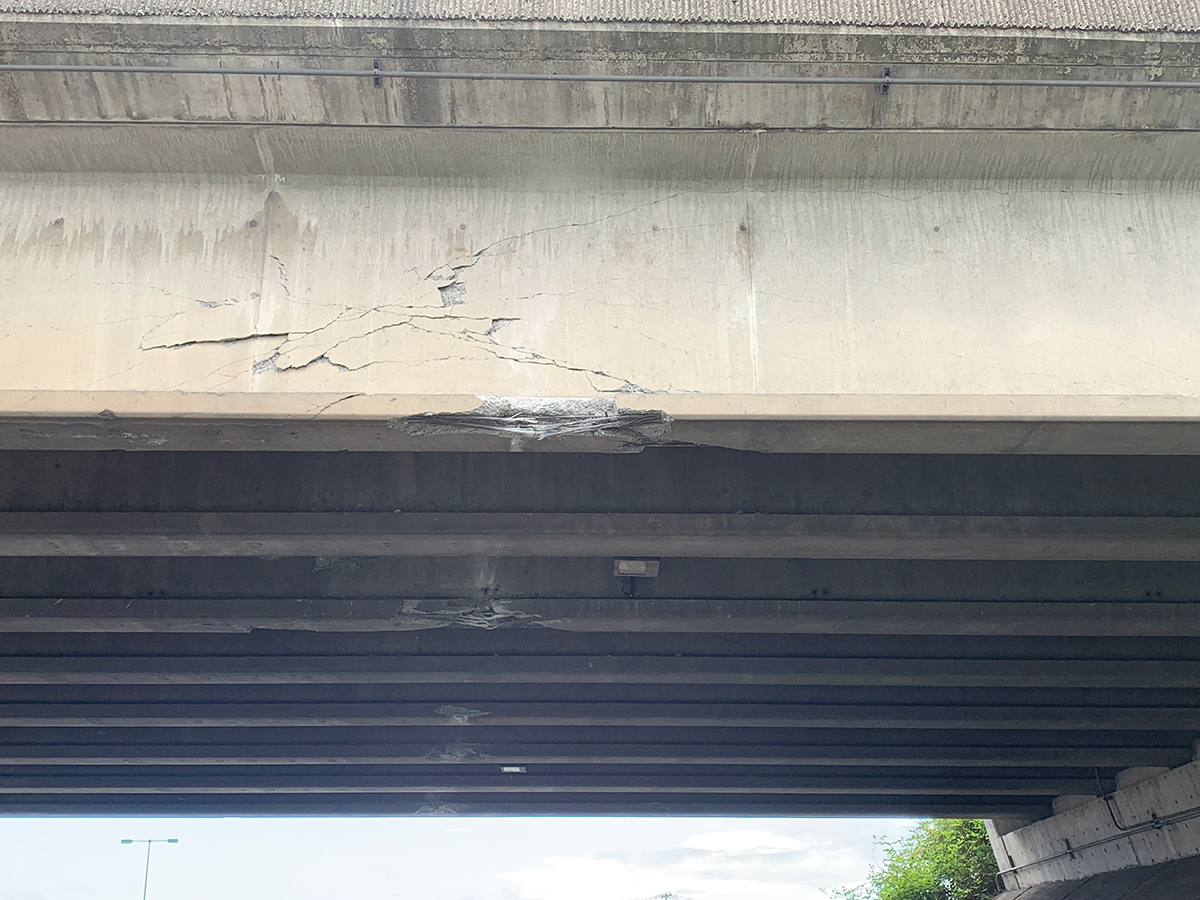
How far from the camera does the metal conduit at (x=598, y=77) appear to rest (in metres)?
5.52

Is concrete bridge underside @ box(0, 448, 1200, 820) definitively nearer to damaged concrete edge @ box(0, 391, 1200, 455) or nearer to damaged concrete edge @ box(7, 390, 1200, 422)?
damaged concrete edge @ box(0, 391, 1200, 455)

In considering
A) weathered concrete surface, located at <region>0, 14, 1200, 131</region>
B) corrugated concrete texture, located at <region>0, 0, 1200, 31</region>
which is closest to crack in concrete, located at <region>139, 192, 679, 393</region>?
weathered concrete surface, located at <region>0, 14, 1200, 131</region>

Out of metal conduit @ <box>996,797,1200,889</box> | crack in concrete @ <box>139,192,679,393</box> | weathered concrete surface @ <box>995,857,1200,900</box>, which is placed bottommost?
weathered concrete surface @ <box>995,857,1200,900</box>

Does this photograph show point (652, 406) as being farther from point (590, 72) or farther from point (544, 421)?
point (590, 72)

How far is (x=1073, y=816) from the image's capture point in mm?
19266

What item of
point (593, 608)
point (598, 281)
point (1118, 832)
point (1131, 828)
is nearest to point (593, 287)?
point (598, 281)

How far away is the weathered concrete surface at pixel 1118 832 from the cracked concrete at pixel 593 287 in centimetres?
1230

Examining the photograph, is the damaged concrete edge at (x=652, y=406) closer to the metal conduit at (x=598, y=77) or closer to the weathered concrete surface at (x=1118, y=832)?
the metal conduit at (x=598, y=77)

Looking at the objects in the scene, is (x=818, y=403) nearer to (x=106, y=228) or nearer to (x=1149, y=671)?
(x=106, y=228)

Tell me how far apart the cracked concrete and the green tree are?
2624 cm

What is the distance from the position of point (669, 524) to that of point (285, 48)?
13.1ft

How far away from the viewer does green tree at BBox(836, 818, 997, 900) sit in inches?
1128

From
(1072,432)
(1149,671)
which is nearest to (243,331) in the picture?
(1072,432)

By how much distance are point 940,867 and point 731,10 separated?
30.0m
